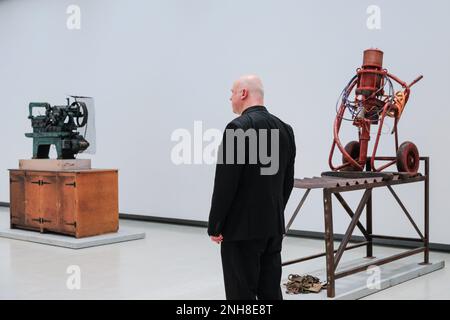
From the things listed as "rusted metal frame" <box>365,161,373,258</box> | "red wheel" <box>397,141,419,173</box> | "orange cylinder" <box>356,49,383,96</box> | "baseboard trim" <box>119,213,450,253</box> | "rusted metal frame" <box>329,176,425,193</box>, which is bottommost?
"baseboard trim" <box>119,213,450,253</box>

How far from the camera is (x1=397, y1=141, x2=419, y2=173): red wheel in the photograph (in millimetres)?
4906

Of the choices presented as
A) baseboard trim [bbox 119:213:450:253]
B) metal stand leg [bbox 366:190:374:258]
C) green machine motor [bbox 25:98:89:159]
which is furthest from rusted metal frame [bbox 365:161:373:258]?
green machine motor [bbox 25:98:89:159]

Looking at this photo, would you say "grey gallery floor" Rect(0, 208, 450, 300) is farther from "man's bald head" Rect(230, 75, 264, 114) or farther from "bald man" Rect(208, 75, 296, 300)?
"man's bald head" Rect(230, 75, 264, 114)

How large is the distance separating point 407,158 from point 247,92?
2.48 m

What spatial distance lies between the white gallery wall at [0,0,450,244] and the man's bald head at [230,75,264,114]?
3.55m

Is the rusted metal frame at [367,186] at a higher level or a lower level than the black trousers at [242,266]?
higher

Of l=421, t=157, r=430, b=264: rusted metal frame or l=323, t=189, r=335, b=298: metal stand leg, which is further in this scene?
l=421, t=157, r=430, b=264: rusted metal frame

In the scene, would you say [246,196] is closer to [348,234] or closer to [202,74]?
[348,234]

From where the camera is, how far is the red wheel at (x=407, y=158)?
16.1 feet

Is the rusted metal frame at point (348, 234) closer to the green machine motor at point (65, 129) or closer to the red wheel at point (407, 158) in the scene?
the red wheel at point (407, 158)

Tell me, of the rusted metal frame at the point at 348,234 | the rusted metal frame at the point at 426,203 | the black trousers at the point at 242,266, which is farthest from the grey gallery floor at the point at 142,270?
the black trousers at the point at 242,266

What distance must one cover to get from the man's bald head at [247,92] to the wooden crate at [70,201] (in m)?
3.75

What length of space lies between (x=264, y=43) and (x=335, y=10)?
99 centimetres

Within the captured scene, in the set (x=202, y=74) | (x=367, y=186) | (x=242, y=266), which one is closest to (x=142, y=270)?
(x=367, y=186)
